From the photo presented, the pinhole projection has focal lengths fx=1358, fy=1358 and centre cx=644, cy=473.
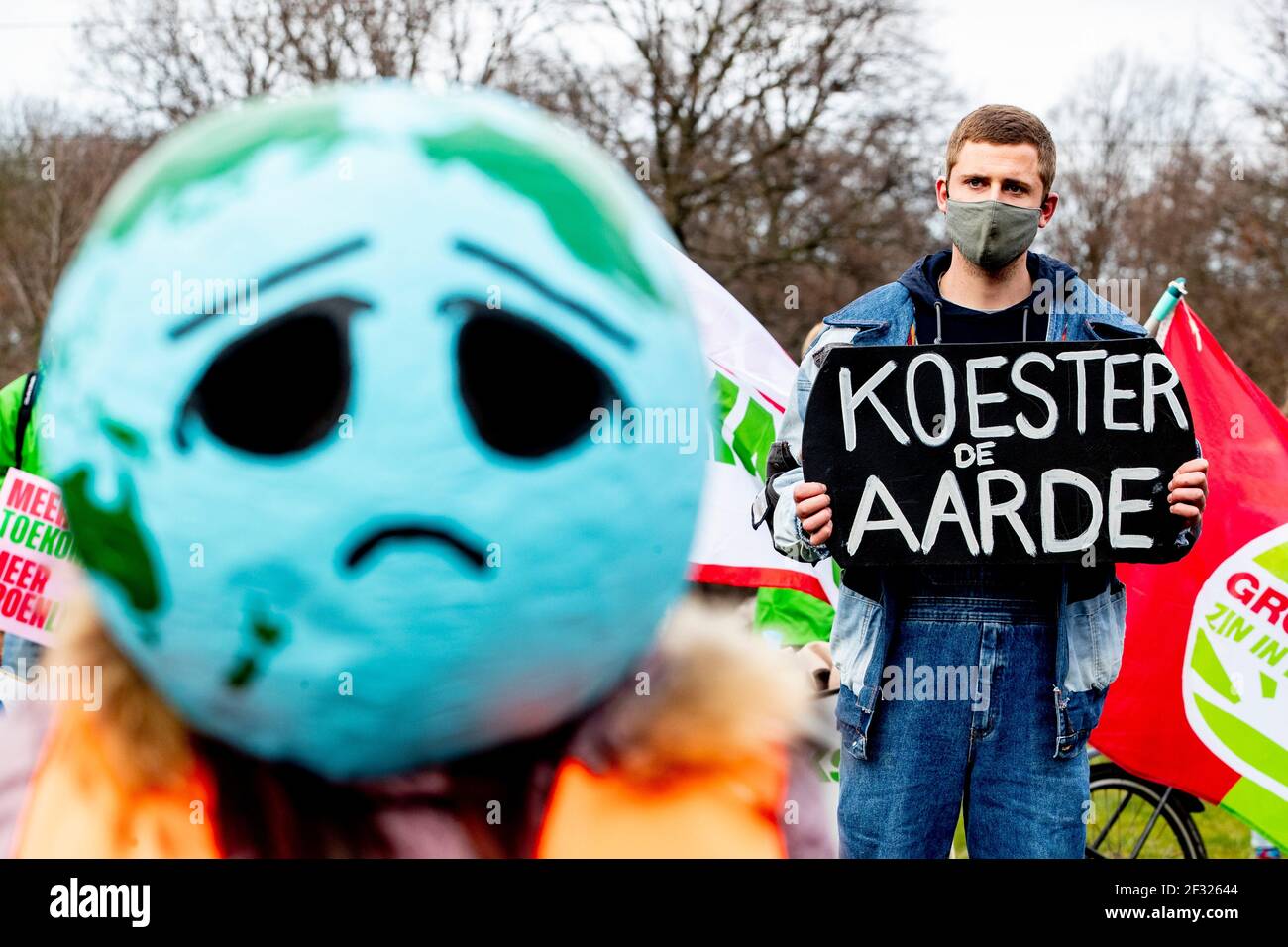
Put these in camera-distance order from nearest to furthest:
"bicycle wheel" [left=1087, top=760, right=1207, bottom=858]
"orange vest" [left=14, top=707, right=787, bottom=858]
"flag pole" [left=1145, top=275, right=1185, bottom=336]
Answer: "orange vest" [left=14, top=707, right=787, bottom=858], "flag pole" [left=1145, top=275, right=1185, bottom=336], "bicycle wheel" [left=1087, top=760, right=1207, bottom=858]

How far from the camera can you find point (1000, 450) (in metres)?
2.64

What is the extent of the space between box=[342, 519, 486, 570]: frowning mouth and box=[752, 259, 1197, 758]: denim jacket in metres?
1.01

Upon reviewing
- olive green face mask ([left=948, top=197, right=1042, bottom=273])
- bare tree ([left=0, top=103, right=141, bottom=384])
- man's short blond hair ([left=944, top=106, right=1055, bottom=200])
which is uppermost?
bare tree ([left=0, top=103, right=141, bottom=384])

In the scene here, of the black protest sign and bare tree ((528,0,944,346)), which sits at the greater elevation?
bare tree ((528,0,944,346))

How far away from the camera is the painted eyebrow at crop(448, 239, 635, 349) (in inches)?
72.4

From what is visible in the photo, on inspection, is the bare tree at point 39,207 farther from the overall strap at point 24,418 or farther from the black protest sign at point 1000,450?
the black protest sign at point 1000,450

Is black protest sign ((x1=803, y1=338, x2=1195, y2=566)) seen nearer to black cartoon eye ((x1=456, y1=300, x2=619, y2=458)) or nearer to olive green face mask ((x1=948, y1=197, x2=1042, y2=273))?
olive green face mask ((x1=948, y1=197, x2=1042, y2=273))

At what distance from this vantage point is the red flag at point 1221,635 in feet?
12.2

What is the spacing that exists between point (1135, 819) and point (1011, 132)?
146 inches

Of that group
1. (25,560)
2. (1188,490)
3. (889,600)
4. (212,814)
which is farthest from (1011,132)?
(25,560)
